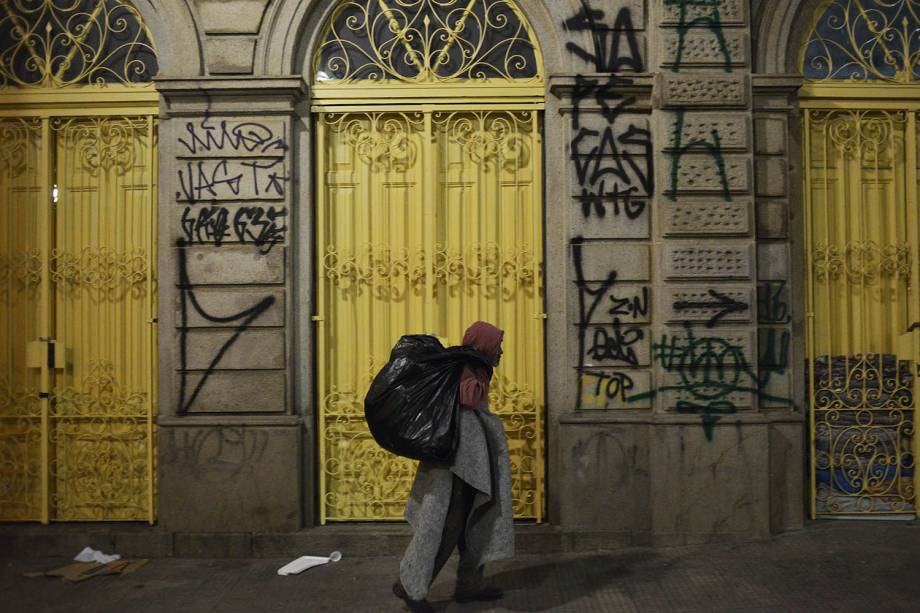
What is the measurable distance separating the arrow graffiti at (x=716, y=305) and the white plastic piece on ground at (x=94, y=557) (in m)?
4.61

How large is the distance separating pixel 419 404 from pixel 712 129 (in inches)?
129

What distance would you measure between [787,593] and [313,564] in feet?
10.5

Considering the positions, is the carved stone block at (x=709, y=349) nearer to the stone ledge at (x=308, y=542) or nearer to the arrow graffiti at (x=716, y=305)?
the arrow graffiti at (x=716, y=305)

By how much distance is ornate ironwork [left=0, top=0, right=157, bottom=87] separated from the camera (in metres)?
6.86

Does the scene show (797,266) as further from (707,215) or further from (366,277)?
Answer: (366,277)

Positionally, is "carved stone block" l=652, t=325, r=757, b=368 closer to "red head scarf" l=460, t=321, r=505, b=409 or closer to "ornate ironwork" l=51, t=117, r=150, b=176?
"red head scarf" l=460, t=321, r=505, b=409

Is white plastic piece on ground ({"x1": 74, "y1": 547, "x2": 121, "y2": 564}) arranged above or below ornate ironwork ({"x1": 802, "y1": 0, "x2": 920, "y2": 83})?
below

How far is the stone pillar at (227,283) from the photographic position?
6.50 meters

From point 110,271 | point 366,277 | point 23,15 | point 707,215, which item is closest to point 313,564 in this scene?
point 366,277

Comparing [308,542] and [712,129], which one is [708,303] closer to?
[712,129]

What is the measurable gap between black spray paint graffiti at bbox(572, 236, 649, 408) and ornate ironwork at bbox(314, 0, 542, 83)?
1633 mm

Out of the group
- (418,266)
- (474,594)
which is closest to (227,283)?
(418,266)

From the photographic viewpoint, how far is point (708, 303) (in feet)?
21.2

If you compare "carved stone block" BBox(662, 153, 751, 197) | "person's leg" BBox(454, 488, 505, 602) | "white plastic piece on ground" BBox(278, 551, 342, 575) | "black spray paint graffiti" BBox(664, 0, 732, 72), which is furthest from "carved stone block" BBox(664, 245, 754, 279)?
"white plastic piece on ground" BBox(278, 551, 342, 575)
